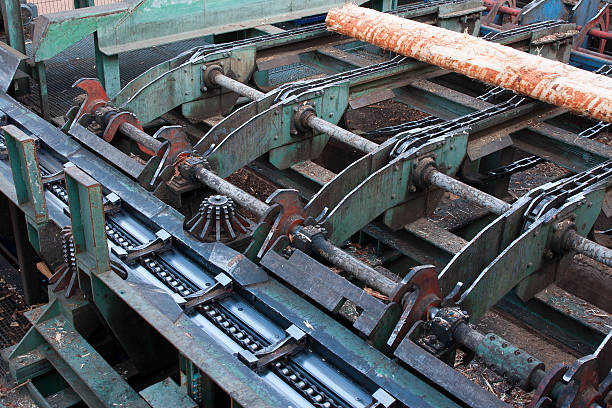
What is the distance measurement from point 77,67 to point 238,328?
5.00m

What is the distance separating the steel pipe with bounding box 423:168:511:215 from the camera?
3.86 m

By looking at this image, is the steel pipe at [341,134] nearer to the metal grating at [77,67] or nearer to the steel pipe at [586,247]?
the steel pipe at [586,247]

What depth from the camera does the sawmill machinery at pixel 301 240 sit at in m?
3.14

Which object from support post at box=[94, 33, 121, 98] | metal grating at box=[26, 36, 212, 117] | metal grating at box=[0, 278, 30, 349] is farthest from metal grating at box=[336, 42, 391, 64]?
metal grating at box=[0, 278, 30, 349]

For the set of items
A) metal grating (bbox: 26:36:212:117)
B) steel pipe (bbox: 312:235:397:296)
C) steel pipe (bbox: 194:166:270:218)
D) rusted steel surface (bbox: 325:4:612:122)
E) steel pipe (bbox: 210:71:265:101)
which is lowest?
metal grating (bbox: 26:36:212:117)

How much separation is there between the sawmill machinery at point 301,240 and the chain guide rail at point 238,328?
0.04ft

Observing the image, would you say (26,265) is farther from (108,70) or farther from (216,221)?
(108,70)

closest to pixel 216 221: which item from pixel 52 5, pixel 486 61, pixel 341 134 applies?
pixel 341 134

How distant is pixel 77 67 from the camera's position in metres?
7.52

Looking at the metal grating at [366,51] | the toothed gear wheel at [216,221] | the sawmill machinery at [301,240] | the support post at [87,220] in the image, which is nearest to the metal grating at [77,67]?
the sawmill machinery at [301,240]

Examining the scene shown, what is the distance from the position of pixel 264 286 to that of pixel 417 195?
1286mm

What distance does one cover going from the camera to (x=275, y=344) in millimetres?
3262

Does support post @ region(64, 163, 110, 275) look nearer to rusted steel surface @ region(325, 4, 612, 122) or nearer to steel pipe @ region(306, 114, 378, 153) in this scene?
steel pipe @ region(306, 114, 378, 153)

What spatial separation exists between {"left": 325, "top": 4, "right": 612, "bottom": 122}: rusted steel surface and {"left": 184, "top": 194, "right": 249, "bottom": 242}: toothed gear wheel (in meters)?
2.24
